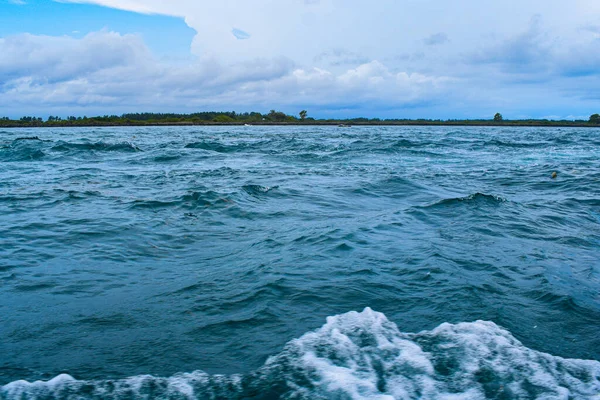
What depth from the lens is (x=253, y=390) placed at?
2.72 m

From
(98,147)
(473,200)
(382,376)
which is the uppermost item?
(98,147)

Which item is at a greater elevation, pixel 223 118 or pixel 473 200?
pixel 223 118

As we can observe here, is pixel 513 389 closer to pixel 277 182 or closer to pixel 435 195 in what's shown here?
pixel 435 195

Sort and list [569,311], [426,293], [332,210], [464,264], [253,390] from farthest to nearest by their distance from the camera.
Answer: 1. [332,210]
2. [464,264]
3. [426,293]
4. [569,311]
5. [253,390]

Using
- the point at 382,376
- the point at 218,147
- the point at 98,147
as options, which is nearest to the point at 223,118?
the point at 218,147

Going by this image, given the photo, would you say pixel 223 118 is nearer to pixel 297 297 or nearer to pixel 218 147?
pixel 218 147

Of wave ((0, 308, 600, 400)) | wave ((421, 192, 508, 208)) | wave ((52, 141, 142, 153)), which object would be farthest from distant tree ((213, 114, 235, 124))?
wave ((0, 308, 600, 400))

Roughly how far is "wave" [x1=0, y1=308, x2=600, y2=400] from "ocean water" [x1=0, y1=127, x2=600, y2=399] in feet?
0.04

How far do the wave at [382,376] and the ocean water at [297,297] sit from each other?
0.01 m

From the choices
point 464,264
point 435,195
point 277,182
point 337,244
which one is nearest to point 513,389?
point 464,264

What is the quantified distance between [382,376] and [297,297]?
4.42 feet

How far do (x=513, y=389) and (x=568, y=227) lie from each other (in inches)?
199

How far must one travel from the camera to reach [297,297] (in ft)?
13.5

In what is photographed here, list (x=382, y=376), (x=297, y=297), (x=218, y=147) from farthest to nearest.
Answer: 1. (x=218, y=147)
2. (x=297, y=297)
3. (x=382, y=376)
